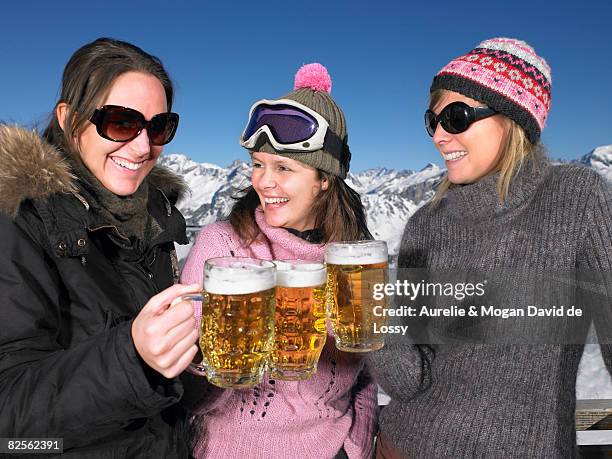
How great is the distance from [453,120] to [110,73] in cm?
165

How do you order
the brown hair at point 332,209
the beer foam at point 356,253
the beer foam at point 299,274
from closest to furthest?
the beer foam at point 299,274 → the beer foam at point 356,253 → the brown hair at point 332,209

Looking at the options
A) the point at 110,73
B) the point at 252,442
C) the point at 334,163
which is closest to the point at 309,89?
the point at 334,163

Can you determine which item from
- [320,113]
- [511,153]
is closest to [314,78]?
[320,113]

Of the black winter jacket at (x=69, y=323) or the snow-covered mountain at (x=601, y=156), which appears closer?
the black winter jacket at (x=69, y=323)

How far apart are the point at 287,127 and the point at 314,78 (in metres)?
0.52

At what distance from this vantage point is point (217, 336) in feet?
5.36

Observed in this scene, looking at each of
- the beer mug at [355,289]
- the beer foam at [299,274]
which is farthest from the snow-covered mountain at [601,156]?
the beer foam at [299,274]

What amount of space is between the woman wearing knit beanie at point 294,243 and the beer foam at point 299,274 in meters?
0.97

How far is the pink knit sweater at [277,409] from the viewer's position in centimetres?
261

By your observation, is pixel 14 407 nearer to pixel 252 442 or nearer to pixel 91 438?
pixel 91 438

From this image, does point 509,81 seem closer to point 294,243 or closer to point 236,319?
point 294,243

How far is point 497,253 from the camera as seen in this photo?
2336 mm

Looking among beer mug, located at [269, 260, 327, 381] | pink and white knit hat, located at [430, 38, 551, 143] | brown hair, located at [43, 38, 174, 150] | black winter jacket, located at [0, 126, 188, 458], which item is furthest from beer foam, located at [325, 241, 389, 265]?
brown hair, located at [43, 38, 174, 150]

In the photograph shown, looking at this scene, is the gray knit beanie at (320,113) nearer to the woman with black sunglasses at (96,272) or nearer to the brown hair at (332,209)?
the brown hair at (332,209)
